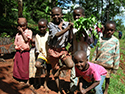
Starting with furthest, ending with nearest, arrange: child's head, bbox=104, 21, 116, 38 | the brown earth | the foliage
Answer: the brown earth → child's head, bbox=104, 21, 116, 38 → the foliage

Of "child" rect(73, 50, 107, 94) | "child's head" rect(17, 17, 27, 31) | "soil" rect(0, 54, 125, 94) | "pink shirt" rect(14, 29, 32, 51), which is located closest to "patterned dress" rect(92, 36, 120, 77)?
"child" rect(73, 50, 107, 94)

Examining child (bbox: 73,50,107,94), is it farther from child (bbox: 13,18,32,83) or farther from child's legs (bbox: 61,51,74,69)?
child (bbox: 13,18,32,83)

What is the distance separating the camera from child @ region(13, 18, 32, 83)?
297cm

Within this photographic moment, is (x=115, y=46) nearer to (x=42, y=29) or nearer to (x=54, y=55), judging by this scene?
(x=54, y=55)

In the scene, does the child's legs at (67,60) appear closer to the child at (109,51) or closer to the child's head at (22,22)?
the child at (109,51)

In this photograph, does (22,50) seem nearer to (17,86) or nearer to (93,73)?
(17,86)

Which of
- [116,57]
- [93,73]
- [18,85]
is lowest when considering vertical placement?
[18,85]

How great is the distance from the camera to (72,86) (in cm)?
271

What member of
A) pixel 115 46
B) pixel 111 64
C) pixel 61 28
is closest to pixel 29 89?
pixel 61 28

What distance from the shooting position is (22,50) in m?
3.07

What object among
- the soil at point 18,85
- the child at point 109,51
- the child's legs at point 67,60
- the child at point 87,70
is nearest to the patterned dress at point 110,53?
the child at point 109,51

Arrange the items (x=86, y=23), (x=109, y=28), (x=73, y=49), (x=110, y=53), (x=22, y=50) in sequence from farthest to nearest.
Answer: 1. (x=22, y=50)
2. (x=73, y=49)
3. (x=110, y=53)
4. (x=109, y=28)
5. (x=86, y=23)

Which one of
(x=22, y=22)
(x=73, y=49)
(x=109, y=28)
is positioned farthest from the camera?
(x=22, y=22)

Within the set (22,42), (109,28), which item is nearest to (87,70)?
(109,28)
